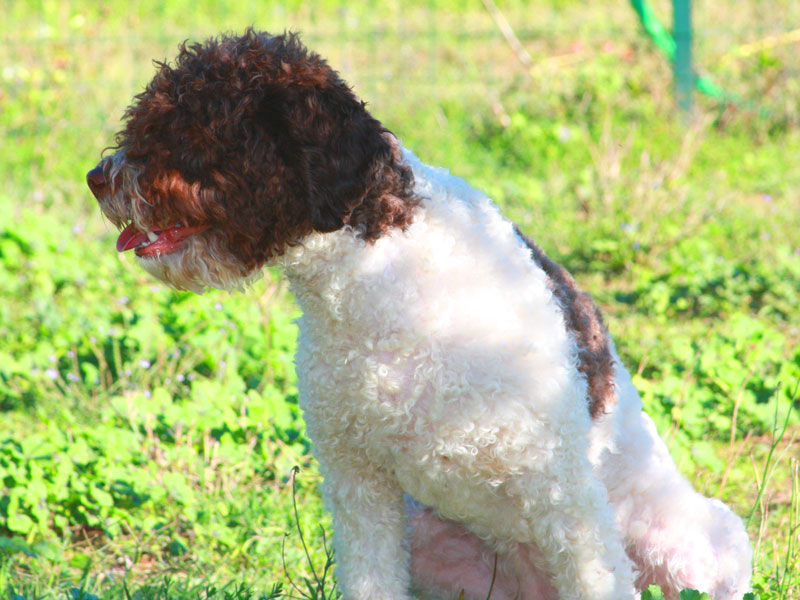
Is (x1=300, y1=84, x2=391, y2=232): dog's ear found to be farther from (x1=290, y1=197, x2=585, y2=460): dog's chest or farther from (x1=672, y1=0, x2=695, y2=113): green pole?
(x1=672, y1=0, x2=695, y2=113): green pole

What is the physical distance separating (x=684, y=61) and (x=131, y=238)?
5.85 meters

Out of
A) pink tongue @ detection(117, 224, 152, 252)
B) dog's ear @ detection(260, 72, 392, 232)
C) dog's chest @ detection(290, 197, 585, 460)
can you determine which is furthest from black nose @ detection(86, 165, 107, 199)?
dog's chest @ detection(290, 197, 585, 460)

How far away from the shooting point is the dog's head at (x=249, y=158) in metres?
1.98

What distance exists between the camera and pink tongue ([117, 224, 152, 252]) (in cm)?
215

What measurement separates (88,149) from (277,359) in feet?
13.0

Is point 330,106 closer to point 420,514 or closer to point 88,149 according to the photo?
point 420,514

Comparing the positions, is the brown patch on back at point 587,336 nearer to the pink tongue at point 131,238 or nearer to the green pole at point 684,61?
the pink tongue at point 131,238

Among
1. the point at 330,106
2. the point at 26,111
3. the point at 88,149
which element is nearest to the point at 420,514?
the point at 330,106

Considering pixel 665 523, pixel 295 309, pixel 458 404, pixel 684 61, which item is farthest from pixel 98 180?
pixel 684 61

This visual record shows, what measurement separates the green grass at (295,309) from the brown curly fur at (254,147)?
108 centimetres


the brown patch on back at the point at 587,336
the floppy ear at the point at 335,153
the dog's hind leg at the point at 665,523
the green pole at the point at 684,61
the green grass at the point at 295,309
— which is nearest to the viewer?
the floppy ear at the point at 335,153

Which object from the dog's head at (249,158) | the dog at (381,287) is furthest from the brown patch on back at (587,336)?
the dog's head at (249,158)

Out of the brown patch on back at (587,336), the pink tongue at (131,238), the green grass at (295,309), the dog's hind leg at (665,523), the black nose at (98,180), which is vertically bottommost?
the green grass at (295,309)

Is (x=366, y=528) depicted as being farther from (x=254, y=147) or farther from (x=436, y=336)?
(x=254, y=147)
